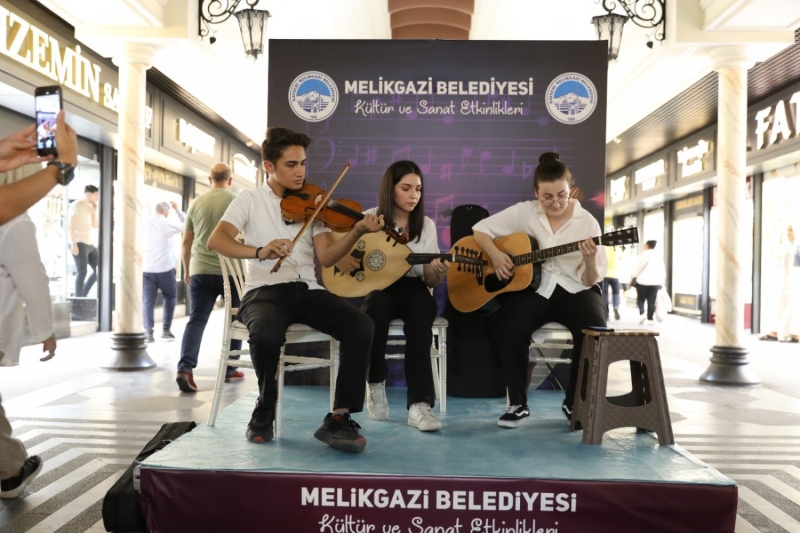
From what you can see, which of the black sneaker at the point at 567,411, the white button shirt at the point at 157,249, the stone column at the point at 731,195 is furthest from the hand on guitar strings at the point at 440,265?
the white button shirt at the point at 157,249

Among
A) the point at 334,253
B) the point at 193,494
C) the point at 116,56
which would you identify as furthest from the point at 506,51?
the point at 116,56

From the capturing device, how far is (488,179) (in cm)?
421

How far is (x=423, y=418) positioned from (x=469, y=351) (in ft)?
3.90

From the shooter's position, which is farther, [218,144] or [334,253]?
[218,144]

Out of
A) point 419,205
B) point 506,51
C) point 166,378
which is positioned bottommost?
point 166,378

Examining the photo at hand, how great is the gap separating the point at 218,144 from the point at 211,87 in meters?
3.14

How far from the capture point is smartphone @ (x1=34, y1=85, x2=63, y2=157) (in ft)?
5.67

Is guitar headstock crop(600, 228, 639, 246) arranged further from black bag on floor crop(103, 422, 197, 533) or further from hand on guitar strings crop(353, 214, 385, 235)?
black bag on floor crop(103, 422, 197, 533)

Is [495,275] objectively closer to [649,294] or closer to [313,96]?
[313,96]

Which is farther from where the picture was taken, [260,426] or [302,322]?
[302,322]

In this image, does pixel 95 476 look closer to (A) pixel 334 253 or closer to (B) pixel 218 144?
(A) pixel 334 253

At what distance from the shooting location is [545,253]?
9.93ft

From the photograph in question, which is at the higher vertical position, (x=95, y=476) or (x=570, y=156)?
(x=570, y=156)

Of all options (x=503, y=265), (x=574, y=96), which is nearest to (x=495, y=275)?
(x=503, y=265)
